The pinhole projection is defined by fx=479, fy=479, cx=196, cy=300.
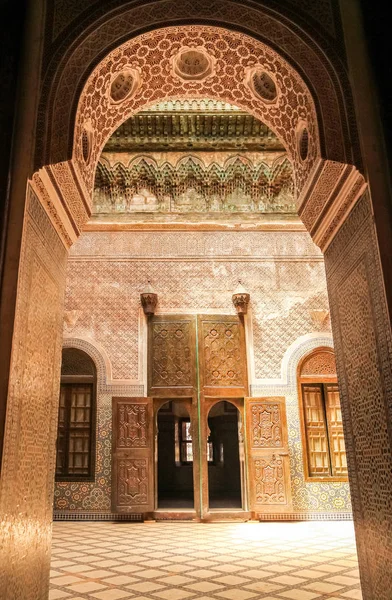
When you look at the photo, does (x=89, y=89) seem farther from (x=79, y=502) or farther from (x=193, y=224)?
(x=79, y=502)

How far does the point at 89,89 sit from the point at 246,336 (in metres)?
4.38

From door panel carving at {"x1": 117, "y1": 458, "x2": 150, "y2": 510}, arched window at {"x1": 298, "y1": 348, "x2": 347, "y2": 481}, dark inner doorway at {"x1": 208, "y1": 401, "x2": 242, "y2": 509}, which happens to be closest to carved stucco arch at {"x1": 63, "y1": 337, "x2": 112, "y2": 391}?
door panel carving at {"x1": 117, "y1": 458, "x2": 150, "y2": 510}

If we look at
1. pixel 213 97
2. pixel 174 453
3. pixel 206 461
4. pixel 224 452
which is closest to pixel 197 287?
pixel 206 461

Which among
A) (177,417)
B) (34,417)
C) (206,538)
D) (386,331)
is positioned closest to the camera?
(386,331)

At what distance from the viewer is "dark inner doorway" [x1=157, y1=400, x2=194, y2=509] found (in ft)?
33.5

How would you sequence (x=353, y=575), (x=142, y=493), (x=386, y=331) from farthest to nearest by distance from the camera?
(x=142, y=493) < (x=353, y=575) < (x=386, y=331)

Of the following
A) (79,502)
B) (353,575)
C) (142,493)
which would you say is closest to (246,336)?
(142,493)

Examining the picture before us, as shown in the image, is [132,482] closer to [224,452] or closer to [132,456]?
[132,456]

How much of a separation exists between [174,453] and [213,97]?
28.2 feet

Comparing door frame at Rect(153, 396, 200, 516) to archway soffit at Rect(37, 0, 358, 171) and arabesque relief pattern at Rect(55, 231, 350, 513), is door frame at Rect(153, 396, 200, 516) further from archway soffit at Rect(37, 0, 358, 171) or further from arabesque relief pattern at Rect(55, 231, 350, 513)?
archway soffit at Rect(37, 0, 358, 171)

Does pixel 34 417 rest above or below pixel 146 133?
below

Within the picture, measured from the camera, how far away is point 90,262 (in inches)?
269

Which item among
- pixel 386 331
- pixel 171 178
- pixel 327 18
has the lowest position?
pixel 386 331

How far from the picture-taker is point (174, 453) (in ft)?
34.4
